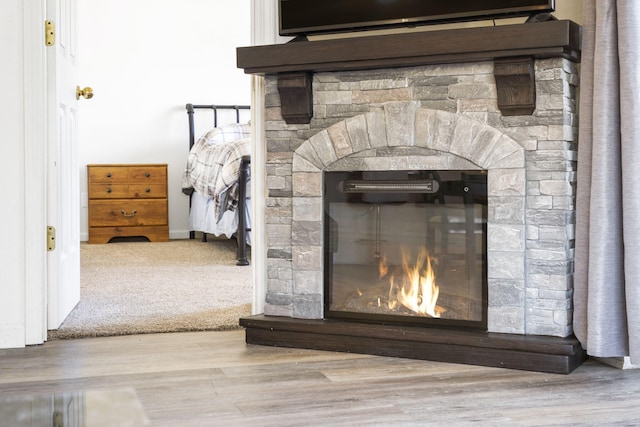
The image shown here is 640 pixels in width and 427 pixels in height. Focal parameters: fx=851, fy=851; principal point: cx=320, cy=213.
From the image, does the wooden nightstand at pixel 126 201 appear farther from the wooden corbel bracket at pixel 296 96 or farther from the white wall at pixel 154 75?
the wooden corbel bracket at pixel 296 96

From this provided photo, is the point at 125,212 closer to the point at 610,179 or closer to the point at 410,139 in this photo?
the point at 410,139

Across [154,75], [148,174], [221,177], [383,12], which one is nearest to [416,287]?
[383,12]

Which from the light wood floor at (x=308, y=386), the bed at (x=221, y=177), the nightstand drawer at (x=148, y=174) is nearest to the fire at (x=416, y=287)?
the light wood floor at (x=308, y=386)

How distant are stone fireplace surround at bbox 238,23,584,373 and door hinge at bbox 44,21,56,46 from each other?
0.82 meters

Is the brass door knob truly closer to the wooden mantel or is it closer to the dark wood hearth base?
the wooden mantel

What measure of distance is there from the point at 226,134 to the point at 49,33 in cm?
338

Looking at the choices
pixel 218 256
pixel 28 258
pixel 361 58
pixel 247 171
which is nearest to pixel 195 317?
pixel 28 258

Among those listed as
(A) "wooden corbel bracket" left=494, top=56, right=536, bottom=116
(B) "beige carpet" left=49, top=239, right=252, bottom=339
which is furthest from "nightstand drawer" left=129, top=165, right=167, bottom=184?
(A) "wooden corbel bracket" left=494, top=56, right=536, bottom=116

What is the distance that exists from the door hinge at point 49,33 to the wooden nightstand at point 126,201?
355 centimetres

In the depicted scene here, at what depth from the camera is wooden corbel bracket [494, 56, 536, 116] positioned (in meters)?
2.65

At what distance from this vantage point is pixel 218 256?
5.69 metres

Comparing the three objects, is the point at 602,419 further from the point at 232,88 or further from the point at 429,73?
the point at 232,88

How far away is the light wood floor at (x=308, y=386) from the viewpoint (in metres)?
2.16

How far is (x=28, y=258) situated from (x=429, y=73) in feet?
5.12
